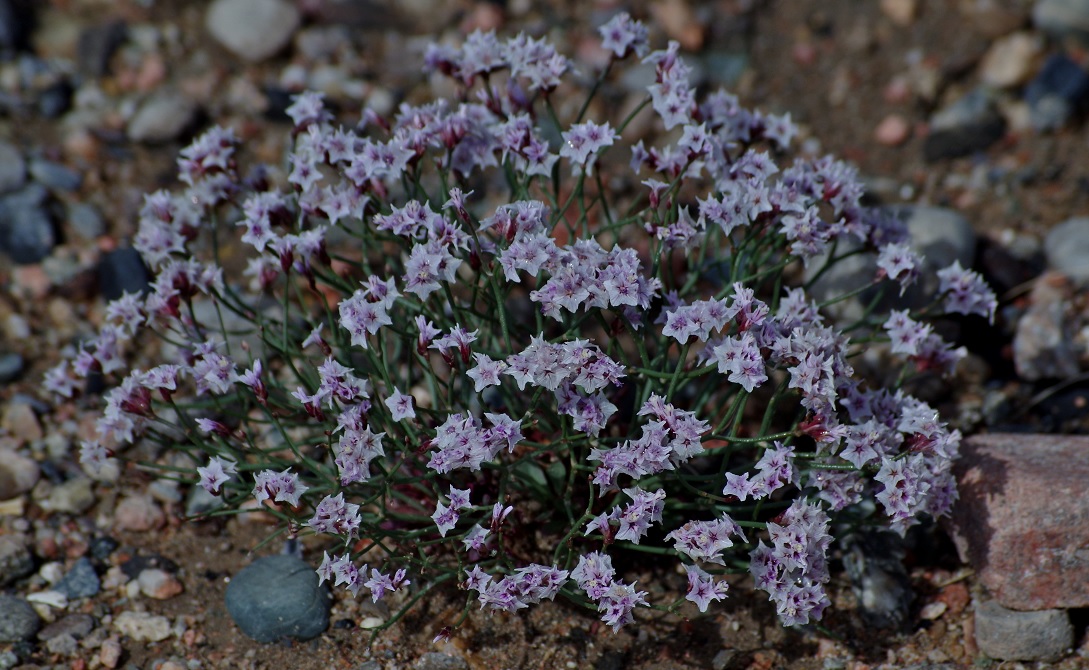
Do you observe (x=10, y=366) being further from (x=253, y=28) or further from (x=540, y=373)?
(x=540, y=373)

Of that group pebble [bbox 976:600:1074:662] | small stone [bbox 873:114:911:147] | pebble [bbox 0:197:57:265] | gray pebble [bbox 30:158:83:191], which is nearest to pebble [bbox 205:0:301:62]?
gray pebble [bbox 30:158:83:191]

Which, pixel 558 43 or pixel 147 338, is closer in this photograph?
pixel 147 338

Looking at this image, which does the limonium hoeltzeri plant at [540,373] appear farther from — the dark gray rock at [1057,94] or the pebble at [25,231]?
the dark gray rock at [1057,94]

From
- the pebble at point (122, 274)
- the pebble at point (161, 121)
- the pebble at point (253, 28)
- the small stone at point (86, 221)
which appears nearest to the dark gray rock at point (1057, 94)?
the pebble at point (253, 28)

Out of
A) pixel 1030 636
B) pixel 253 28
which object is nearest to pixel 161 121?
pixel 253 28

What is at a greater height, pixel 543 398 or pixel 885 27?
pixel 885 27

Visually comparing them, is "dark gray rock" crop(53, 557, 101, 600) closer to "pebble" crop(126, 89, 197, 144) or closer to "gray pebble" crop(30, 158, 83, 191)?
"gray pebble" crop(30, 158, 83, 191)

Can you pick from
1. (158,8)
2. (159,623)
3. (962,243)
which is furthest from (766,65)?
(159,623)

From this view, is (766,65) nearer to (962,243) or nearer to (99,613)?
(962,243)
